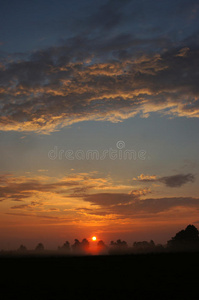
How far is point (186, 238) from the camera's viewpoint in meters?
115

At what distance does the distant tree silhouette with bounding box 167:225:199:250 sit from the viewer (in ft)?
369

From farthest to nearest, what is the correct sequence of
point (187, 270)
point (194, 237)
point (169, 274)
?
point (194, 237) < point (187, 270) < point (169, 274)

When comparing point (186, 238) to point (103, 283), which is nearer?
point (103, 283)

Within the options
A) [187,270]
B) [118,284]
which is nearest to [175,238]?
[187,270]

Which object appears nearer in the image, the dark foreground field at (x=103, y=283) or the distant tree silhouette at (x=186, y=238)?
the dark foreground field at (x=103, y=283)

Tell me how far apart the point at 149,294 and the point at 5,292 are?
12.0 metres

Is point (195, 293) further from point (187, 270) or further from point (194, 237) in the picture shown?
point (194, 237)

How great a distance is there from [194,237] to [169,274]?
91.6m

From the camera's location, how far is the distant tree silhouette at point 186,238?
112562 millimetres

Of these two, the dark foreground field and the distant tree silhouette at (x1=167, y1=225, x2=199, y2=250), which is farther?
the distant tree silhouette at (x1=167, y1=225, x2=199, y2=250)

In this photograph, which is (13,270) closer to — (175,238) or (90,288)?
(90,288)

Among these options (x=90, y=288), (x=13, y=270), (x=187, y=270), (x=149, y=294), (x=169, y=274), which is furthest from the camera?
(x=13, y=270)

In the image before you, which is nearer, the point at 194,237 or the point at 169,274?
the point at 169,274

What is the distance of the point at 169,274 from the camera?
3114 cm
